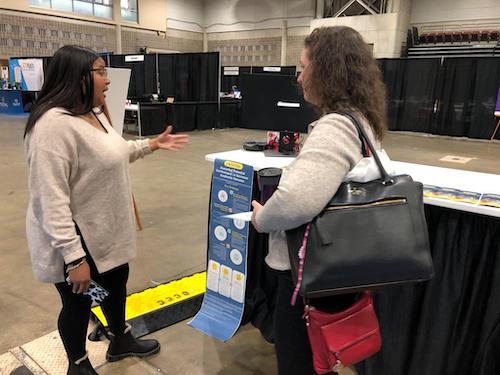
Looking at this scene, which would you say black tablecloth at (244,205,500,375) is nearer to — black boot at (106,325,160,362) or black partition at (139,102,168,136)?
black boot at (106,325,160,362)

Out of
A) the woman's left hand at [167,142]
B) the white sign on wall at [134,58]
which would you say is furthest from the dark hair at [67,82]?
the white sign on wall at [134,58]

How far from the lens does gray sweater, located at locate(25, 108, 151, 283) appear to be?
4.09ft

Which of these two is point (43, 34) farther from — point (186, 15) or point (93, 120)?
point (93, 120)

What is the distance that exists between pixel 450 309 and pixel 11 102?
529 inches

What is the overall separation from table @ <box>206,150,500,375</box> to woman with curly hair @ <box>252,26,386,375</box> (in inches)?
21.9

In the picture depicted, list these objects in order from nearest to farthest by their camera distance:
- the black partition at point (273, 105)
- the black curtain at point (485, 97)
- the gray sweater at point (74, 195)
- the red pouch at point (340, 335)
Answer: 1. the red pouch at point (340, 335)
2. the gray sweater at point (74, 195)
3. the black partition at point (273, 105)
4. the black curtain at point (485, 97)

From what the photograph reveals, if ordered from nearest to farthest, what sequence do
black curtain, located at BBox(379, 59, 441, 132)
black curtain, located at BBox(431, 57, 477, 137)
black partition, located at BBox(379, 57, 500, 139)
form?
black partition, located at BBox(379, 57, 500, 139) → black curtain, located at BBox(431, 57, 477, 137) → black curtain, located at BBox(379, 59, 441, 132)

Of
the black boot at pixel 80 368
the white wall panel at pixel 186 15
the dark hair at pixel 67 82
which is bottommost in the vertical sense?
the black boot at pixel 80 368

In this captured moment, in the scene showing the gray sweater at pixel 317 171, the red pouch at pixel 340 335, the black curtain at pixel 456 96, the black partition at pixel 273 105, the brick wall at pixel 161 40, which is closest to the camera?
the gray sweater at pixel 317 171

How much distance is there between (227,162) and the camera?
77.7 inches

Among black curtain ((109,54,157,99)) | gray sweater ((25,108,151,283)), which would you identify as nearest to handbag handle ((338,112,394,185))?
gray sweater ((25,108,151,283))

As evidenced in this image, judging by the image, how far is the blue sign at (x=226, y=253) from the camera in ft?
6.35

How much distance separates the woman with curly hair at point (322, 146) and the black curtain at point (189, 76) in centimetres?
882

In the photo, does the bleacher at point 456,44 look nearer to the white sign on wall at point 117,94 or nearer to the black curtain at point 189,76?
the black curtain at point 189,76
